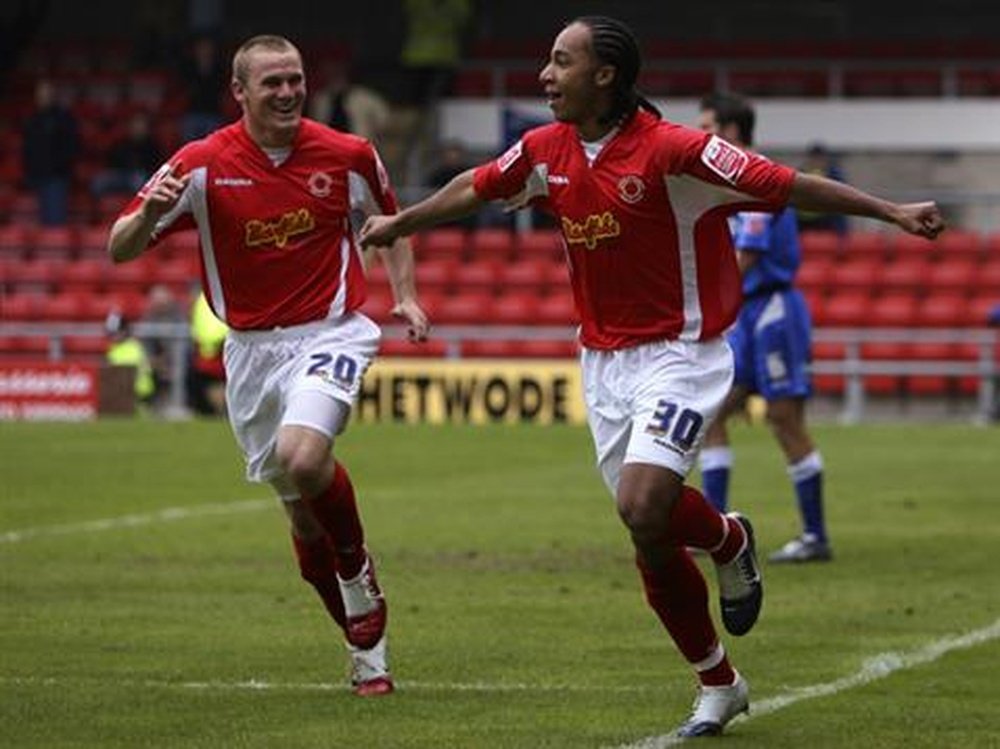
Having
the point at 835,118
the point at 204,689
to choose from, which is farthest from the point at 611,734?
the point at 835,118

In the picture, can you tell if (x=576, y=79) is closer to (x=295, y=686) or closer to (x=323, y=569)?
(x=323, y=569)

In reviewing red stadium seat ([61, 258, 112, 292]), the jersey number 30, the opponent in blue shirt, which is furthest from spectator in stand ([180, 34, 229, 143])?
the jersey number 30

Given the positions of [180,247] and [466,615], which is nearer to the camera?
[466,615]

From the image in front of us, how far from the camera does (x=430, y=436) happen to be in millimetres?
25719

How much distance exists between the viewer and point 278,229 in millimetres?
10406

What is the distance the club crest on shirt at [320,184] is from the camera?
10.4 metres

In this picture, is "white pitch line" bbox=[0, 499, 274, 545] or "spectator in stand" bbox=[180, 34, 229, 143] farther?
"spectator in stand" bbox=[180, 34, 229, 143]

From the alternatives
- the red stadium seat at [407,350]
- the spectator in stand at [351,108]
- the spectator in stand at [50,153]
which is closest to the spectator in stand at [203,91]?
the spectator in stand at [351,108]

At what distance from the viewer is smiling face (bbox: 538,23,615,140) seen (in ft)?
30.1

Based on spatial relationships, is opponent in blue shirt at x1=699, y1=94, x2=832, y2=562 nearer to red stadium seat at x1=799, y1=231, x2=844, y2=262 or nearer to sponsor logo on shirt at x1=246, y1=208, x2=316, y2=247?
sponsor logo on shirt at x1=246, y1=208, x2=316, y2=247

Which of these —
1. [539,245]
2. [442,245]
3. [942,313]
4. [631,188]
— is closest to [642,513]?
[631,188]

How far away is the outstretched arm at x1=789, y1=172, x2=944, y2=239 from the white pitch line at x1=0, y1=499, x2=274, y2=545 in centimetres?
827

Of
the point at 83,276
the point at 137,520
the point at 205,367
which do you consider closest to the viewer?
the point at 137,520

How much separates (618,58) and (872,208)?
105cm
